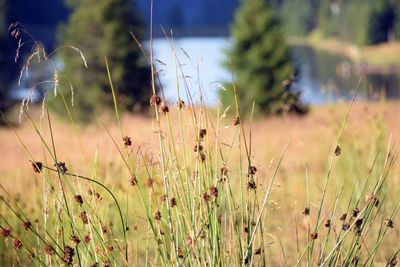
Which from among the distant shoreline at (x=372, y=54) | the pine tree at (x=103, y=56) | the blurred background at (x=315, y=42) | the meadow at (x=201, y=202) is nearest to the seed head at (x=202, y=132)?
the meadow at (x=201, y=202)

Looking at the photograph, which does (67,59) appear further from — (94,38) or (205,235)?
(205,235)

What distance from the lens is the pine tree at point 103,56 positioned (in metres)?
18.5

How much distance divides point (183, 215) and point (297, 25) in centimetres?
9147

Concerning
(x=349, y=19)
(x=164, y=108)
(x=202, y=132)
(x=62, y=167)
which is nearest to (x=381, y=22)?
(x=349, y=19)

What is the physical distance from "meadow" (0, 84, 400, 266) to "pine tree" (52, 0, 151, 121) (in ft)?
35.0

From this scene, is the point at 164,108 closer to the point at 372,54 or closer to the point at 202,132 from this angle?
the point at 202,132

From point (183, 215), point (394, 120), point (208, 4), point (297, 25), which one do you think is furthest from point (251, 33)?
point (208, 4)

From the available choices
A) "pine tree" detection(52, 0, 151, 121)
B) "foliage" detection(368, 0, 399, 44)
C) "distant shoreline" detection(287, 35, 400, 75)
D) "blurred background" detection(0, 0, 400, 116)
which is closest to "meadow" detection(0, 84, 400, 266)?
"pine tree" detection(52, 0, 151, 121)

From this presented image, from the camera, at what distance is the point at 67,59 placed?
2025 centimetres

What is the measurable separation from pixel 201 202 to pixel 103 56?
1672 centimetres

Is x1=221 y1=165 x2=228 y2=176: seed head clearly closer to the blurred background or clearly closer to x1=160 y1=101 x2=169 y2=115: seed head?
x1=160 y1=101 x2=169 y2=115: seed head

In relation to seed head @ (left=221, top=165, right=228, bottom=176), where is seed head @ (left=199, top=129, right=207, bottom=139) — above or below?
above

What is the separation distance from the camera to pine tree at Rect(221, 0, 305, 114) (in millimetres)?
17736

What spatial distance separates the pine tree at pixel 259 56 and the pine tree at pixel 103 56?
2.94 metres
